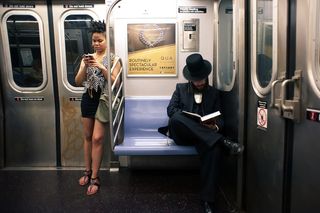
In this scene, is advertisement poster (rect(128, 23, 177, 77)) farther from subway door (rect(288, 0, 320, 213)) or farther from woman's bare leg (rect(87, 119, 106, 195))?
subway door (rect(288, 0, 320, 213))

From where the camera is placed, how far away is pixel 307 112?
185 centimetres

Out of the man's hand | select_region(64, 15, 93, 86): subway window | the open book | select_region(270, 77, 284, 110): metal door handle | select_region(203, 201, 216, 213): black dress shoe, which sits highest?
select_region(64, 15, 93, 86): subway window

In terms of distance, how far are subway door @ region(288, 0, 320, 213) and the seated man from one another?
0.81 meters

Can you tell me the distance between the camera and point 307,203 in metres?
1.87

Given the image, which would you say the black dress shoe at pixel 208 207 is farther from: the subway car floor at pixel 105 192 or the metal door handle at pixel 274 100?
the metal door handle at pixel 274 100

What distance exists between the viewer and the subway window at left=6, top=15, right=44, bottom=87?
4000mm

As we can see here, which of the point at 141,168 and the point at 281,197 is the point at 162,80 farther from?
the point at 281,197

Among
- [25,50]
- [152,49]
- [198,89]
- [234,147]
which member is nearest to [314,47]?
[234,147]

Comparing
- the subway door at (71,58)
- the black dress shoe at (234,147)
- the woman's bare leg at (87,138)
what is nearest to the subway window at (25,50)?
the subway door at (71,58)

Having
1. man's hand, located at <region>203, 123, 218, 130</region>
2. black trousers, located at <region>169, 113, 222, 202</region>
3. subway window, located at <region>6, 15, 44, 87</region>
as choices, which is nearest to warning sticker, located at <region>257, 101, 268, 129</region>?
black trousers, located at <region>169, 113, 222, 202</region>

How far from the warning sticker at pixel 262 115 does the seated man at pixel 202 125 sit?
364mm

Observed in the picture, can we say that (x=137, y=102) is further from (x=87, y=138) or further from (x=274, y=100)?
(x=274, y=100)

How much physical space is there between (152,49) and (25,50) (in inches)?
69.7

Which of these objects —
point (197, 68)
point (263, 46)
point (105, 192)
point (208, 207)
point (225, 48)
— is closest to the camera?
point (263, 46)
